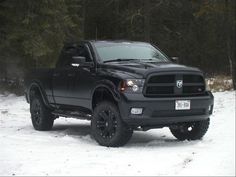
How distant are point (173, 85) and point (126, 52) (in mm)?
1624

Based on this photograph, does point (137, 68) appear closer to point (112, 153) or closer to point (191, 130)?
point (112, 153)

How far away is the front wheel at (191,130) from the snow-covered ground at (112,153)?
17 centimetres

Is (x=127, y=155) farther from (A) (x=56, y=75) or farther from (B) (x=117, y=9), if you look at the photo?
(B) (x=117, y=9)

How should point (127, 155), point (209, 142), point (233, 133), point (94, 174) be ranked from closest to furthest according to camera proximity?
point (94, 174)
point (127, 155)
point (209, 142)
point (233, 133)

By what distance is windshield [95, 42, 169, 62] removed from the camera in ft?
34.8

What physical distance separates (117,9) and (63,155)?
25.3m

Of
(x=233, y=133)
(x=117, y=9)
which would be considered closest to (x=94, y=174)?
(x=233, y=133)

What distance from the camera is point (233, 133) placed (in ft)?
35.4

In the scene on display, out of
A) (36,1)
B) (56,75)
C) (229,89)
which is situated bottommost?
(229,89)

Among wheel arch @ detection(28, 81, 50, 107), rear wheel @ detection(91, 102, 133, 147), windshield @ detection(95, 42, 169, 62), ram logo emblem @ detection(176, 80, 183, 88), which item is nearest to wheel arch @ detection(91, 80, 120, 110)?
rear wheel @ detection(91, 102, 133, 147)

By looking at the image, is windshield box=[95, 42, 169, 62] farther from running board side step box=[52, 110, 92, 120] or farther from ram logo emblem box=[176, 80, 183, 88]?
ram logo emblem box=[176, 80, 183, 88]

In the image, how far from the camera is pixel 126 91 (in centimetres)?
928

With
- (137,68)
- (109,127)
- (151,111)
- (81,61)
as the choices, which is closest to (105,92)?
(109,127)

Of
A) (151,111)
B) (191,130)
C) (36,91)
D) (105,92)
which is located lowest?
(191,130)
